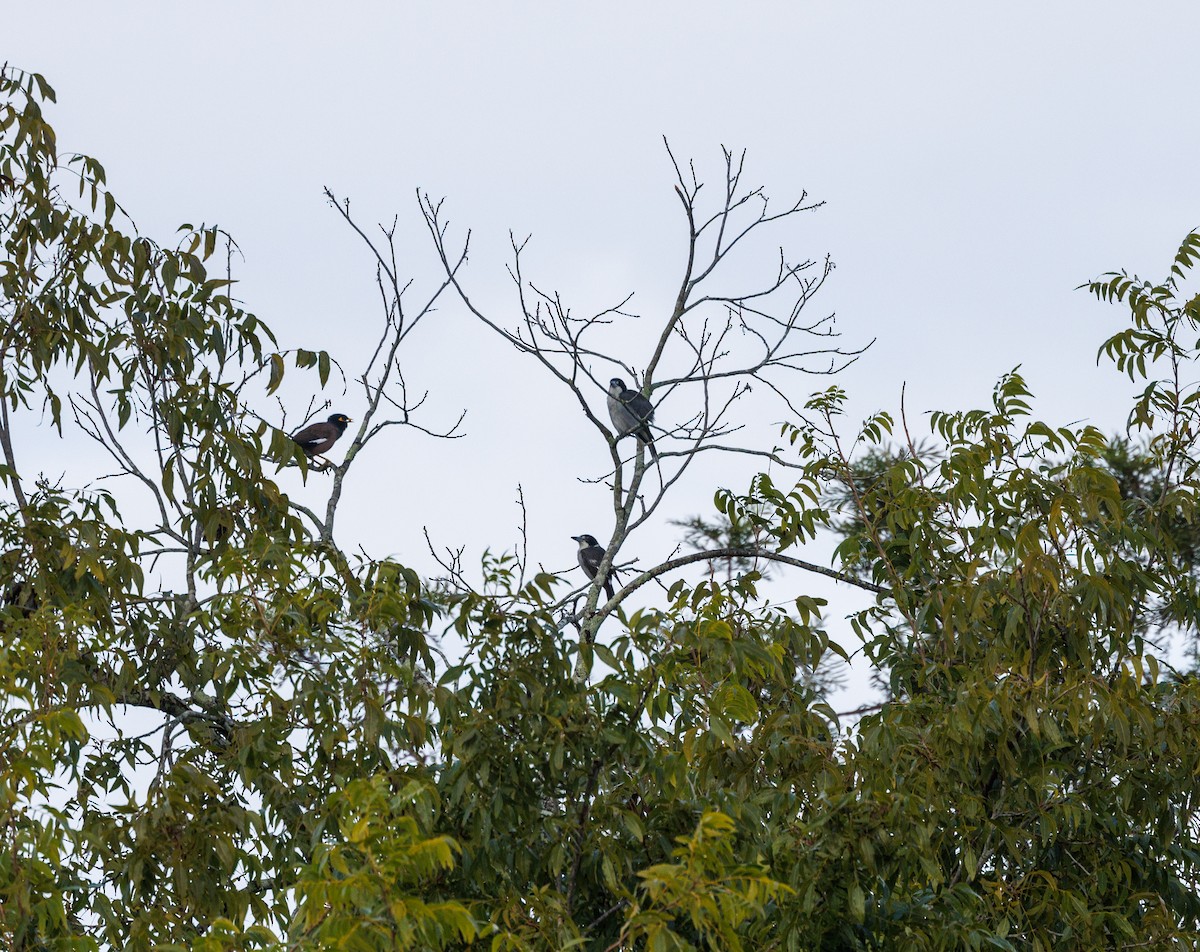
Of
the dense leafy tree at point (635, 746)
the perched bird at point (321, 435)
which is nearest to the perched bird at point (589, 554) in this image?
the perched bird at point (321, 435)

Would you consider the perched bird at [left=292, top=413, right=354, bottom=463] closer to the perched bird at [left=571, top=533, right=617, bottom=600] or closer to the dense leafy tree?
the perched bird at [left=571, top=533, right=617, bottom=600]

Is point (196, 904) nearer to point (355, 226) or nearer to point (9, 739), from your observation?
point (9, 739)

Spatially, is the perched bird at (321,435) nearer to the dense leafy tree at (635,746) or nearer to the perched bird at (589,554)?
the perched bird at (589,554)

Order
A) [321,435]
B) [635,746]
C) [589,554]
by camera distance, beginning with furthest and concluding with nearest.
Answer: [589,554] < [321,435] < [635,746]

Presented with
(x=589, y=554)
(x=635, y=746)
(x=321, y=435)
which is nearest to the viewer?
(x=635, y=746)

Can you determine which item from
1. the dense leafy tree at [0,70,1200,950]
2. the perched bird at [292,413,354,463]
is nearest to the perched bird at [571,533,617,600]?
the perched bird at [292,413,354,463]

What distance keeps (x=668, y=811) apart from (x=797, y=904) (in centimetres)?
44

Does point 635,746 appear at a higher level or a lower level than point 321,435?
lower

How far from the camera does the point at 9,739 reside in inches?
143

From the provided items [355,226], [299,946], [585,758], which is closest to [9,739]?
[299,946]

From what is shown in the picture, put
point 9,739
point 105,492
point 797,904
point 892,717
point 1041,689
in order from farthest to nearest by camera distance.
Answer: point 105,492 < point 892,717 < point 1041,689 < point 797,904 < point 9,739

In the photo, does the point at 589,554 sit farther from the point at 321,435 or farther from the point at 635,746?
the point at 635,746

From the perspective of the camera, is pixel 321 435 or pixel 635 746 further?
pixel 321 435

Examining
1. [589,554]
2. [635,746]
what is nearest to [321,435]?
[589,554]
